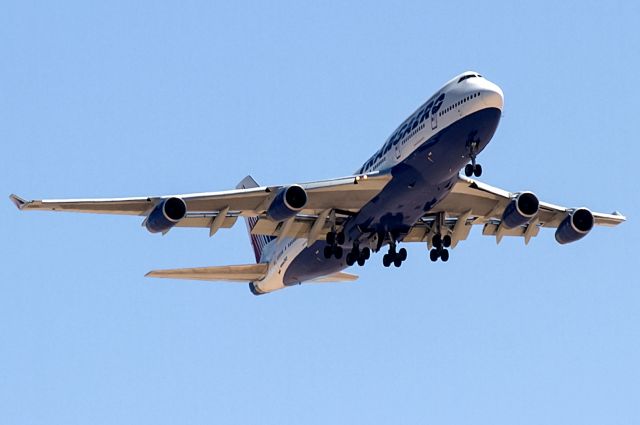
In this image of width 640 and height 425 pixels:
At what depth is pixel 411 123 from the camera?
49.5m

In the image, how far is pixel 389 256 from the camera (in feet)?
174

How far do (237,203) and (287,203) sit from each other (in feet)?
9.32

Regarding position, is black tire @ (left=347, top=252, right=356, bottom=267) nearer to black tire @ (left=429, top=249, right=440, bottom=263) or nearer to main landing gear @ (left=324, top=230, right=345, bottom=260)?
main landing gear @ (left=324, top=230, right=345, bottom=260)

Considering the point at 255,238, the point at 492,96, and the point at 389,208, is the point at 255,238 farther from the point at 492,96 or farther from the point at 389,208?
the point at 492,96

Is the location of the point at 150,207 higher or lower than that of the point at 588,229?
higher

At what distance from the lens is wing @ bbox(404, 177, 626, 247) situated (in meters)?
53.3

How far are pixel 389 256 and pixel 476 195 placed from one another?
4.28 metres

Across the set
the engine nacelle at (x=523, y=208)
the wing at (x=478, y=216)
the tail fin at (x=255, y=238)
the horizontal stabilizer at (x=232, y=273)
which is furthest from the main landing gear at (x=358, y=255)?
the tail fin at (x=255, y=238)

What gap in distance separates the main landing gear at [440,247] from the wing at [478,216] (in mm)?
649

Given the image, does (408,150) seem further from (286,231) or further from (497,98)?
(286,231)

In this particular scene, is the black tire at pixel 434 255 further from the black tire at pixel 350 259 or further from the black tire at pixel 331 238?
the black tire at pixel 331 238

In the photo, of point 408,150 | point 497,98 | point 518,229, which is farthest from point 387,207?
point 518,229

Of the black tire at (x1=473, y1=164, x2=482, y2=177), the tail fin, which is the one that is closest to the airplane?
the black tire at (x1=473, y1=164, x2=482, y2=177)

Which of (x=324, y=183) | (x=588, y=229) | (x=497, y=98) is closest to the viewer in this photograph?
(x=497, y=98)
